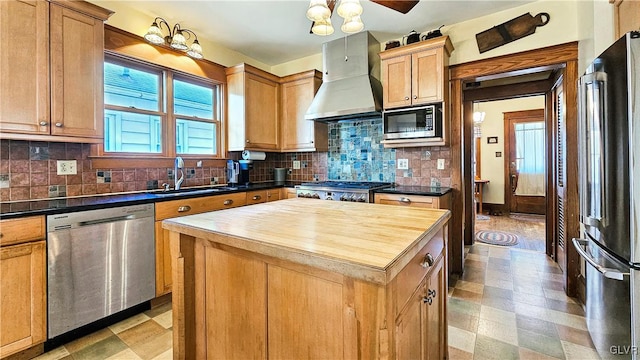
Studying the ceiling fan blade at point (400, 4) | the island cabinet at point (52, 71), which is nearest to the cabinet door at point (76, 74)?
the island cabinet at point (52, 71)

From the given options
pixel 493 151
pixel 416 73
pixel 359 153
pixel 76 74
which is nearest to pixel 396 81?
pixel 416 73

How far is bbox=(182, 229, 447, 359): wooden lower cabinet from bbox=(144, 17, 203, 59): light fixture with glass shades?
218cm

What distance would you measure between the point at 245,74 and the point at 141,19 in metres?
1.13

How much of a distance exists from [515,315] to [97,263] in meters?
3.17

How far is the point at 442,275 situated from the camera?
1.43 metres

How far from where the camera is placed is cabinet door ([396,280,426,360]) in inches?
36.0

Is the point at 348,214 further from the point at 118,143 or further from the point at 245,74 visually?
the point at 245,74

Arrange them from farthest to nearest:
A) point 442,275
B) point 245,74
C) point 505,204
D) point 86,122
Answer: point 505,204 → point 245,74 → point 86,122 → point 442,275

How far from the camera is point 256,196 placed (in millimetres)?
3307

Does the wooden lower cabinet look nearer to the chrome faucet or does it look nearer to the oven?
the oven

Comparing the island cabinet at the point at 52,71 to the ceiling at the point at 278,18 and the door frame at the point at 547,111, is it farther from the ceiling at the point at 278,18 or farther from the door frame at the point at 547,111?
the door frame at the point at 547,111

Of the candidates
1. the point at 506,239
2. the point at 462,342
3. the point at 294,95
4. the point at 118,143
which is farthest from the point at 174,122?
the point at 506,239

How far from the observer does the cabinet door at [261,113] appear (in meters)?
3.50

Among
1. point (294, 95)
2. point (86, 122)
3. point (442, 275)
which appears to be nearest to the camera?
point (442, 275)
